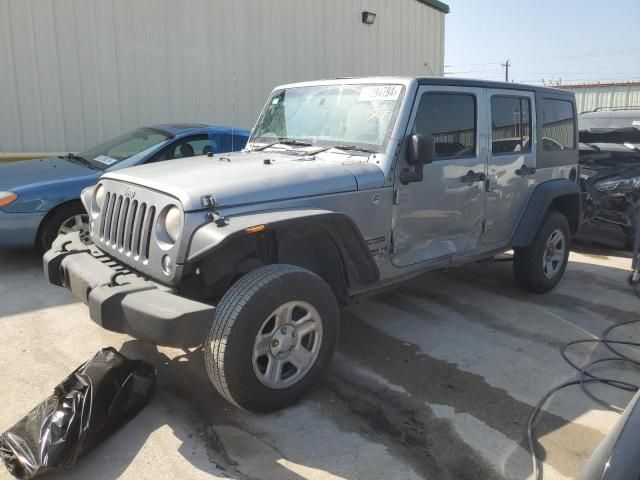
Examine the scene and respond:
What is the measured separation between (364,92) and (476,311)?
2152mm

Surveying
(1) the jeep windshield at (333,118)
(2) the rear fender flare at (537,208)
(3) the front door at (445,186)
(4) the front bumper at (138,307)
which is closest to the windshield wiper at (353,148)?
(1) the jeep windshield at (333,118)

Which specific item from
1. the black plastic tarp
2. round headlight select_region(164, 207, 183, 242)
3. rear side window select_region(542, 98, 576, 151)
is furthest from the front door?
the black plastic tarp

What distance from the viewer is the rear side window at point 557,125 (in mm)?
5000

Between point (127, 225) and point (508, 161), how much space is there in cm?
307

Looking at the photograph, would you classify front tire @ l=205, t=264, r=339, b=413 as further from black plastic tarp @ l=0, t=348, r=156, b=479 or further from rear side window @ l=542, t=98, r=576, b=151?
rear side window @ l=542, t=98, r=576, b=151

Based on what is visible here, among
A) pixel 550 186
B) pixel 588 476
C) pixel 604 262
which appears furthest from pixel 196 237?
pixel 604 262

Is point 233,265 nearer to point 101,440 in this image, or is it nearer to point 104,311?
point 104,311

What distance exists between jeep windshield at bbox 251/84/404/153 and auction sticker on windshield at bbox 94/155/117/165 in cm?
229

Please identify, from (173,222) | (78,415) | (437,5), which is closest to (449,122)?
(173,222)

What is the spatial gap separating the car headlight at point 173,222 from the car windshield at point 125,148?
10.9 ft

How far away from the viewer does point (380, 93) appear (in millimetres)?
3822

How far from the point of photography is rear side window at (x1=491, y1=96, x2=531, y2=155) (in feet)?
14.6

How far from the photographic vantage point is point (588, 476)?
5.31ft

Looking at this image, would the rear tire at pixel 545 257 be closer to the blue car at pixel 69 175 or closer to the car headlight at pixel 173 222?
the car headlight at pixel 173 222
